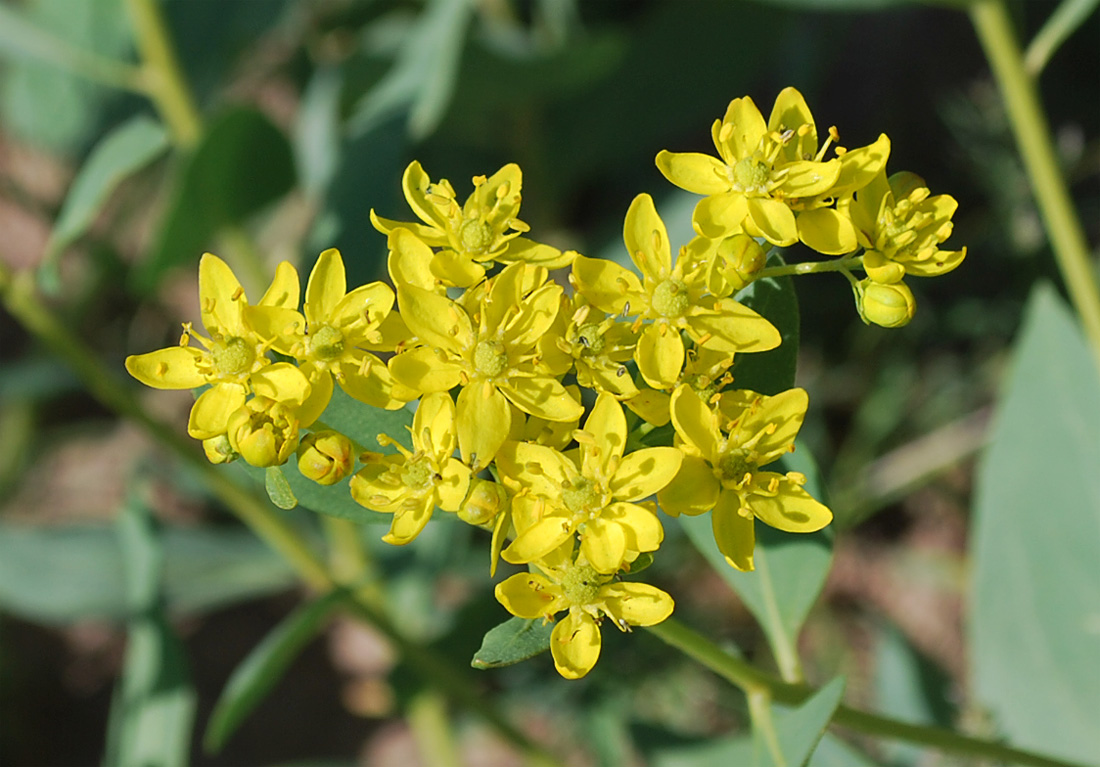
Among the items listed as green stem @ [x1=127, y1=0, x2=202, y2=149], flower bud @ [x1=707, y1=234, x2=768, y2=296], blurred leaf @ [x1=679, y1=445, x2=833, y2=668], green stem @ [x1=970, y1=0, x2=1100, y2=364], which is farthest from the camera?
green stem @ [x1=127, y1=0, x2=202, y2=149]

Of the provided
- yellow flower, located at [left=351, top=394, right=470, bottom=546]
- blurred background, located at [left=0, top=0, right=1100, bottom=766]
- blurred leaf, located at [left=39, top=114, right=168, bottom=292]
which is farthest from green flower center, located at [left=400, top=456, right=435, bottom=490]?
blurred background, located at [left=0, top=0, right=1100, bottom=766]

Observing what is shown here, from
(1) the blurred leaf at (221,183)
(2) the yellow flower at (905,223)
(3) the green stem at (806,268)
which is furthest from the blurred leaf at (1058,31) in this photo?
(1) the blurred leaf at (221,183)

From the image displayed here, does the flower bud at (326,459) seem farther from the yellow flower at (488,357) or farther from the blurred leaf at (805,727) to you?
the blurred leaf at (805,727)

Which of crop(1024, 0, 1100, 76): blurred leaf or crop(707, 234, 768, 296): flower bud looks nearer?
crop(707, 234, 768, 296): flower bud

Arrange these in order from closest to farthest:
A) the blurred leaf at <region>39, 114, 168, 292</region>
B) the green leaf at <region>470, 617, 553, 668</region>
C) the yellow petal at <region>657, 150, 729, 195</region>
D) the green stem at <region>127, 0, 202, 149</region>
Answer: the green leaf at <region>470, 617, 553, 668</region>, the yellow petal at <region>657, 150, 729, 195</region>, the blurred leaf at <region>39, 114, 168, 292</region>, the green stem at <region>127, 0, 202, 149</region>

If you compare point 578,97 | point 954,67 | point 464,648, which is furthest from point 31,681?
point 954,67

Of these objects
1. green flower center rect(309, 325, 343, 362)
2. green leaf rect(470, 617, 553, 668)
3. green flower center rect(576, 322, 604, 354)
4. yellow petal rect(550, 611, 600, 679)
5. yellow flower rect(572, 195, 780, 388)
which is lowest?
yellow petal rect(550, 611, 600, 679)

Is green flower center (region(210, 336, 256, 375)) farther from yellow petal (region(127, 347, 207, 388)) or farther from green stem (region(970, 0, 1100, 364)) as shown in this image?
green stem (region(970, 0, 1100, 364))

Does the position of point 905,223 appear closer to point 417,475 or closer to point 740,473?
point 740,473
